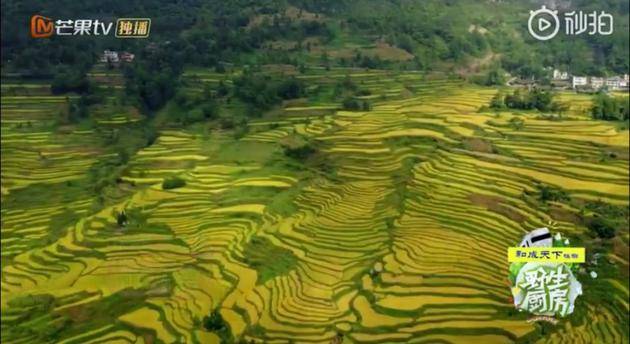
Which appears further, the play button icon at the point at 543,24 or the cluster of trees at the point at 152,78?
the cluster of trees at the point at 152,78

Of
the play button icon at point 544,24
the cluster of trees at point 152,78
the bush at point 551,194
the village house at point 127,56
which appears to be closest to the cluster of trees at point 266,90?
the cluster of trees at point 152,78

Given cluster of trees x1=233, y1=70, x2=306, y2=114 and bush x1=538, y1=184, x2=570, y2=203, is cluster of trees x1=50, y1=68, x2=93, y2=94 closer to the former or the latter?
cluster of trees x1=233, y1=70, x2=306, y2=114

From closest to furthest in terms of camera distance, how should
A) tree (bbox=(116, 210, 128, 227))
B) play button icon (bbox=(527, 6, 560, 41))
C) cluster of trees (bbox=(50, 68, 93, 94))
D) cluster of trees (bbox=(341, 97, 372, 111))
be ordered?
play button icon (bbox=(527, 6, 560, 41))
tree (bbox=(116, 210, 128, 227))
cluster of trees (bbox=(341, 97, 372, 111))
cluster of trees (bbox=(50, 68, 93, 94))

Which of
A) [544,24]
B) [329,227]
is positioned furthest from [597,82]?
[329,227]

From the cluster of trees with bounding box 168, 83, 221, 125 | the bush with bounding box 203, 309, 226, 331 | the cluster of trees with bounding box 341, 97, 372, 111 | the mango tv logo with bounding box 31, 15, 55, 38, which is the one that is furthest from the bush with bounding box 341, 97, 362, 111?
the mango tv logo with bounding box 31, 15, 55, 38

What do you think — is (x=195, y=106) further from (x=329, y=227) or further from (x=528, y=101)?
Answer: (x=528, y=101)

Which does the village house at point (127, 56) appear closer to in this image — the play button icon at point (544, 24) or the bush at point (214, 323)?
the bush at point (214, 323)
